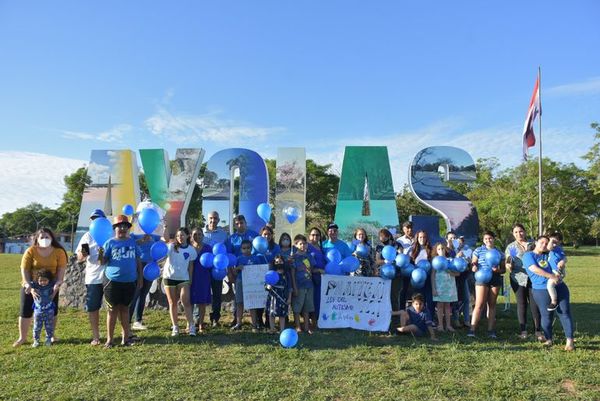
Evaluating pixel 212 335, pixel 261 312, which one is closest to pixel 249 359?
pixel 212 335

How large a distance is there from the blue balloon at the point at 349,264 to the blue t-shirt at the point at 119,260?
2.83 metres

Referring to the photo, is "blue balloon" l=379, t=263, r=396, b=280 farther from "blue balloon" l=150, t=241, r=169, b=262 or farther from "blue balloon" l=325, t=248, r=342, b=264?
"blue balloon" l=150, t=241, r=169, b=262

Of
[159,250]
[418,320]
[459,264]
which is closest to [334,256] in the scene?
[418,320]

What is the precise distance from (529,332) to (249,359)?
4.30 m

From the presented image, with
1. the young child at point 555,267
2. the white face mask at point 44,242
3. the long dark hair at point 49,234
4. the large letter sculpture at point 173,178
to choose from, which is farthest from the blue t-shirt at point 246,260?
the large letter sculpture at point 173,178

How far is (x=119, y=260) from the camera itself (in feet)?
17.6

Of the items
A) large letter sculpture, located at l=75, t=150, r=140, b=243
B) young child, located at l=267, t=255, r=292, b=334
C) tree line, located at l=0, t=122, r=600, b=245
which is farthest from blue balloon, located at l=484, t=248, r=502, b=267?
tree line, located at l=0, t=122, r=600, b=245

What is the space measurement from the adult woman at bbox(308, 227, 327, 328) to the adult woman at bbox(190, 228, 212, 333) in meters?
1.49

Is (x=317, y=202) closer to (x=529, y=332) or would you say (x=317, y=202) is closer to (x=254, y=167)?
(x=254, y=167)

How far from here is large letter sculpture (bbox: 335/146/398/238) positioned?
1016 cm

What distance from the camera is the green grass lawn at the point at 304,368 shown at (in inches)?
161

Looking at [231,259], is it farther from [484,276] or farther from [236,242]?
[484,276]

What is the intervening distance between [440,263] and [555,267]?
4.68ft

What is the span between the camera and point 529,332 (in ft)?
21.9
